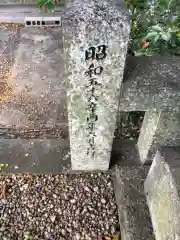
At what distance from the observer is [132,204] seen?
81.9 inches

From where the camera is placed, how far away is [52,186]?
2361 mm

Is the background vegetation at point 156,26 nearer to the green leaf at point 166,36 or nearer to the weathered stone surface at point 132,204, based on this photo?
the green leaf at point 166,36

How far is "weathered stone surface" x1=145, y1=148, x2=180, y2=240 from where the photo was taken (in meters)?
1.53

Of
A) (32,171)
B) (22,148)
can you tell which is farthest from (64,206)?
(22,148)

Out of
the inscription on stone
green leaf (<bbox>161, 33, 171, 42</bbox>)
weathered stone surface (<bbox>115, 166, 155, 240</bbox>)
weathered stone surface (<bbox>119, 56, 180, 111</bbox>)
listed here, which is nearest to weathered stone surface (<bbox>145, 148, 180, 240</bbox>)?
weathered stone surface (<bbox>115, 166, 155, 240</bbox>)

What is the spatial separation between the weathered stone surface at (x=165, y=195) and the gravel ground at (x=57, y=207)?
40 centimetres

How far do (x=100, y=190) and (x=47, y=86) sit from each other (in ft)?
5.87

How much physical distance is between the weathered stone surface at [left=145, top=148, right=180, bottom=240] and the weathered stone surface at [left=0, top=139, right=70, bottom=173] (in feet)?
2.73

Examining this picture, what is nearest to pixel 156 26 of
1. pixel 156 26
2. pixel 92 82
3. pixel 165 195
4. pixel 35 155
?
pixel 156 26

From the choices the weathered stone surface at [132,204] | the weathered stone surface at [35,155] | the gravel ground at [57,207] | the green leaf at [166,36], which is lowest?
the gravel ground at [57,207]

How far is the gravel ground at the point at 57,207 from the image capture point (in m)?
2.13

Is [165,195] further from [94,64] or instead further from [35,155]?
[35,155]

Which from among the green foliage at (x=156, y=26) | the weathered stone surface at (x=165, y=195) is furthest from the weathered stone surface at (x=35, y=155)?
the green foliage at (x=156, y=26)

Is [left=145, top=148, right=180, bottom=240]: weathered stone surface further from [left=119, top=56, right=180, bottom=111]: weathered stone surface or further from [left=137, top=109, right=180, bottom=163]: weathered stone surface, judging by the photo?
[left=119, top=56, right=180, bottom=111]: weathered stone surface
